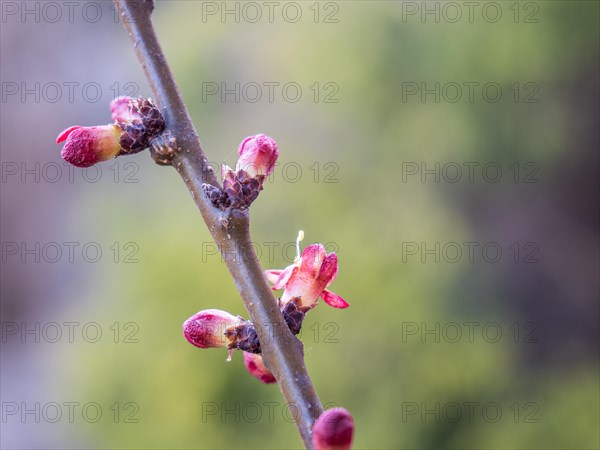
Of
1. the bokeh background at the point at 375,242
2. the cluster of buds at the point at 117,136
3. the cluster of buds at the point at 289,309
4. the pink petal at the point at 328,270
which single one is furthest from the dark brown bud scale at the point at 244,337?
the bokeh background at the point at 375,242

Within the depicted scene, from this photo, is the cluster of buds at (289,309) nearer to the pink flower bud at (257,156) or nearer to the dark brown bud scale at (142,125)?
the pink flower bud at (257,156)

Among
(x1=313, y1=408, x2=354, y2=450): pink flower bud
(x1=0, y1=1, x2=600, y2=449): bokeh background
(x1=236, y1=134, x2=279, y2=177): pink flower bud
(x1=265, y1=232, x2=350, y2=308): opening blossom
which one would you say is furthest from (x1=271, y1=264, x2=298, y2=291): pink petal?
(x1=0, y1=1, x2=600, y2=449): bokeh background

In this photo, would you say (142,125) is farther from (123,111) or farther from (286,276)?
(286,276)

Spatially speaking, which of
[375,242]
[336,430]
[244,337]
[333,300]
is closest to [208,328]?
[244,337]

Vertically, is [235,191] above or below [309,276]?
above

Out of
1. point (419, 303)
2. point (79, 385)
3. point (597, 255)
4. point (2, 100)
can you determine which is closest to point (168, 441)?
point (79, 385)

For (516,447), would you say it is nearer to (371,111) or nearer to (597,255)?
(597,255)
